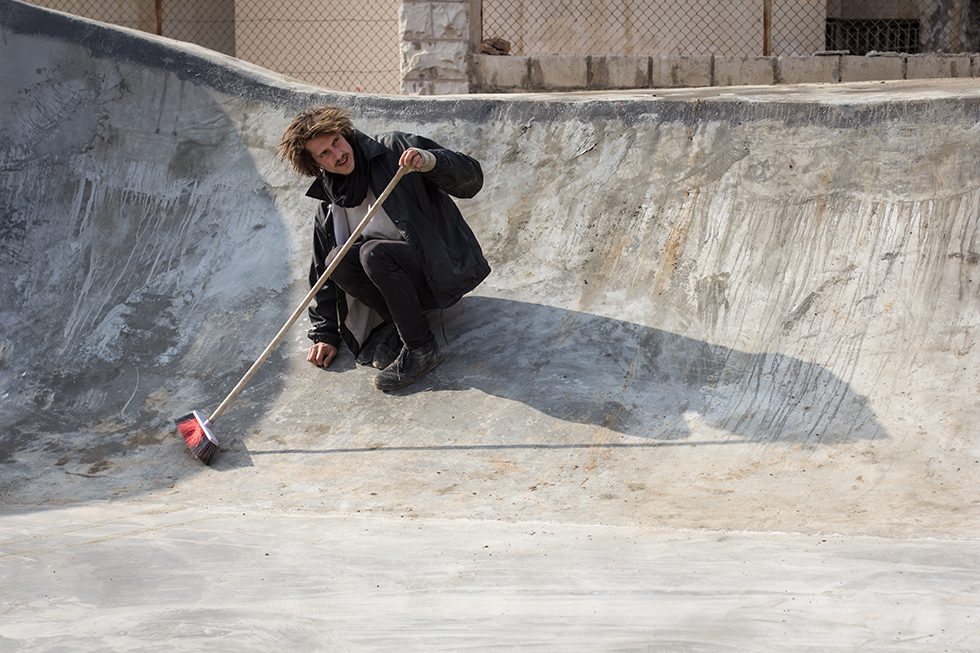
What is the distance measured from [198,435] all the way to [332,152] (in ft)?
3.99

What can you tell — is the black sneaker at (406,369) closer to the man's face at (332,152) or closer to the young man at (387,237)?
the young man at (387,237)

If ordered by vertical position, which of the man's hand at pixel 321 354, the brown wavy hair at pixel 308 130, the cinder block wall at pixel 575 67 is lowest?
the man's hand at pixel 321 354

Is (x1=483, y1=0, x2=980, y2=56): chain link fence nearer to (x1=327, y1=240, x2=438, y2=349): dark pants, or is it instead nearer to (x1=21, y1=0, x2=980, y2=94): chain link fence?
(x1=21, y1=0, x2=980, y2=94): chain link fence

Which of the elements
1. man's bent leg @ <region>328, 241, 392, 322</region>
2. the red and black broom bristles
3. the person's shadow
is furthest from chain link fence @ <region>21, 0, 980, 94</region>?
the red and black broom bristles

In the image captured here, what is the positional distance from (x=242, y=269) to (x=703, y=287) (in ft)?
7.67

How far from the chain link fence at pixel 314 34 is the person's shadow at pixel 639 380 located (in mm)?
6303

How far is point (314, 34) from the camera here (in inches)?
368

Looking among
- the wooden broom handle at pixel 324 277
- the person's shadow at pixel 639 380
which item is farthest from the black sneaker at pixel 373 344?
the wooden broom handle at pixel 324 277

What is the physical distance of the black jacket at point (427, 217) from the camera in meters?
3.28

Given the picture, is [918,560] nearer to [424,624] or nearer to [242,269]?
[424,624]

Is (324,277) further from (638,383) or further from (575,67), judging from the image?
(575,67)

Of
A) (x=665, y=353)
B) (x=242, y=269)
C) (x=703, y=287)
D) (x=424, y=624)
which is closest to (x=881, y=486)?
(x=665, y=353)

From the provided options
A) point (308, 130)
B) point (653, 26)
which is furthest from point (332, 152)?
point (653, 26)

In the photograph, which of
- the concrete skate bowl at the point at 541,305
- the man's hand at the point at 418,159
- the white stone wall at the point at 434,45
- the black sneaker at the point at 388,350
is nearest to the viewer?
the concrete skate bowl at the point at 541,305
